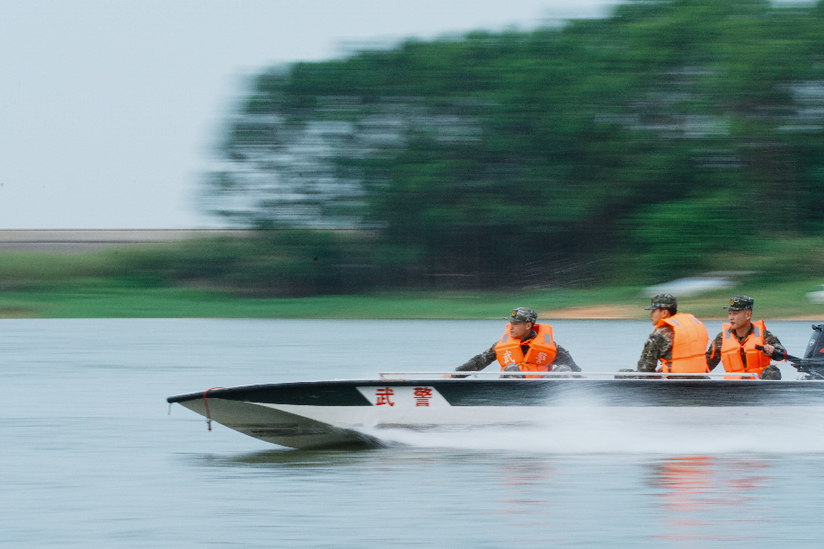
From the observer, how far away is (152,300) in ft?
158

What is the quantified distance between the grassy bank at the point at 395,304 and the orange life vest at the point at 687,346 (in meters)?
30.9

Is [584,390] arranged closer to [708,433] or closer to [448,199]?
[708,433]

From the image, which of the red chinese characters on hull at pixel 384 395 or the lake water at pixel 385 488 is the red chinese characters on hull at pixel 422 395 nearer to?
the red chinese characters on hull at pixel 384 395

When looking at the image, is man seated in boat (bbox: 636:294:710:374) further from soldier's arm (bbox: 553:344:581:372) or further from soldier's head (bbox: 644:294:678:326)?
soldier's arm (bbox: 553:344:581:372)

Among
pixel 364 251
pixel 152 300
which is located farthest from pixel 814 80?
pixel 152 300

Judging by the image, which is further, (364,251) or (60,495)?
(364,251)

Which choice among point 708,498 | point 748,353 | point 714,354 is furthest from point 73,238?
point 708,498

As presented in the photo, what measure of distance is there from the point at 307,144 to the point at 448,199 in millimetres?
6222

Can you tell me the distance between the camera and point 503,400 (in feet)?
32.0

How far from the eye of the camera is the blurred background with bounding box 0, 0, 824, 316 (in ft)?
146

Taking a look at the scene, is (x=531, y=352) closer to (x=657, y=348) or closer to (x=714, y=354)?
(x=657, y=348)

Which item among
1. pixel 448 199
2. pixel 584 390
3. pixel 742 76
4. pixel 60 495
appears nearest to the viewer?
pixel 60 495

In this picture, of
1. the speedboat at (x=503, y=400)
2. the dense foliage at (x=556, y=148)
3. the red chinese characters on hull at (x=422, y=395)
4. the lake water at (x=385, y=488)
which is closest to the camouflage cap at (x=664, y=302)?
the speedboat at (x=503, y=400)

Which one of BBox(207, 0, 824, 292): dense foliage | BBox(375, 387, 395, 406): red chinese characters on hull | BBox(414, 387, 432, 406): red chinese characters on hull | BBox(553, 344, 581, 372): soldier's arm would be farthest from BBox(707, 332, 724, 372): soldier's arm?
BBox(207, 0, 824, 292): dense foliage
